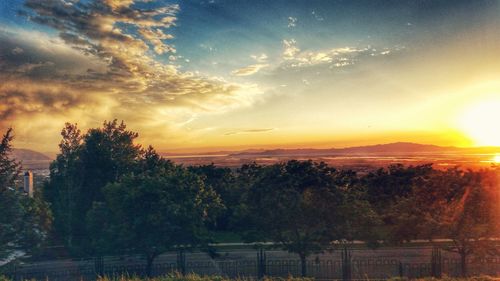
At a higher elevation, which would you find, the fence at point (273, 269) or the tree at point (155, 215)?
the tree at point (155, 215)

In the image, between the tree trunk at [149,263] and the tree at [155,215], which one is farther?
the tree trunk at [149,263]

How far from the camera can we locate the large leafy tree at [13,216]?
24172 millimetres

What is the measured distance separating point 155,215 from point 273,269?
10325 millimetres

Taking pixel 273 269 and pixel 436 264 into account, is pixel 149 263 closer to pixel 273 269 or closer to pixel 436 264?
pixel 273 269

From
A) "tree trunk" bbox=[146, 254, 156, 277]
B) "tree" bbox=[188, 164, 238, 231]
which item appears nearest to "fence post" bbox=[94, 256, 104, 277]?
"tree trunk" bbox=[146, 254, 156, 277]

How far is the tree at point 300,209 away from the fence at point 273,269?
1.74 m

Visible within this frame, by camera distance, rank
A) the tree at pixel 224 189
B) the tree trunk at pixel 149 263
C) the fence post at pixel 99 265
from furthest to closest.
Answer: the tree at pixel 224 189 → the tree trunk at pixel 149 263 → the fence post at pixel 99 265

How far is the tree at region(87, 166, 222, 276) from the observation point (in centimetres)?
2666

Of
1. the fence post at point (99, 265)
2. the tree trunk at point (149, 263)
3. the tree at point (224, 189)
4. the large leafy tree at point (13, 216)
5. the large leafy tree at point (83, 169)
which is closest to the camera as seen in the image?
the large leafy tree at point (13, 216)

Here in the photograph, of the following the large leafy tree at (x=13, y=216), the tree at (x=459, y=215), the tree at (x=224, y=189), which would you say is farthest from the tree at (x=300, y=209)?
the large leafy tree at (x=13, y=216)

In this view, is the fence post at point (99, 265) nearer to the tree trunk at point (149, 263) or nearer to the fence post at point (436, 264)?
the tree trunk at point (149, 263)

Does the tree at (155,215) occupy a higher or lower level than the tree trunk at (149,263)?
higher

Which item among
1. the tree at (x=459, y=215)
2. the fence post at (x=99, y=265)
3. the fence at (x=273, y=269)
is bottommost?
the fence at (x=273, y=269)

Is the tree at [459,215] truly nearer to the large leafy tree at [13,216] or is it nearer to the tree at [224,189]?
the tree at [224,189]
